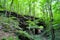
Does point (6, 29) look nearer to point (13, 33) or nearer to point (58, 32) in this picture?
point (13, 33)

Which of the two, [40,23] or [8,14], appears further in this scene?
[40,23]

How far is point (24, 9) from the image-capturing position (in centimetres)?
2881

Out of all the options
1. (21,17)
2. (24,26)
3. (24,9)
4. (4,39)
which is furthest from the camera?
(24,9)

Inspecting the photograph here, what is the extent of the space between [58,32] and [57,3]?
10.7 ft

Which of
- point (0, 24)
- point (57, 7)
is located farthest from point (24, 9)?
point (57, 7)

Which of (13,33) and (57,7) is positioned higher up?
(57,7)

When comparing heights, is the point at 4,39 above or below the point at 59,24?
below

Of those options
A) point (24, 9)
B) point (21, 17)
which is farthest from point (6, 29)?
point (24, 9)

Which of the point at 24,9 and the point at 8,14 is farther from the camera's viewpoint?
the point at 24,9

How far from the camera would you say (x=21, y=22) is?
1838 centimetres

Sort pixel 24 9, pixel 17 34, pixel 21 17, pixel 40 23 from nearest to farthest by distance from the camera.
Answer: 1. pixel 17 34
2. pixel 21 17
3. pixel 40 23
4. pixel 24 9

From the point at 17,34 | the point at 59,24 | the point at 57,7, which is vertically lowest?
the point at 17,34

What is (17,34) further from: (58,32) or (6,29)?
(58,32)

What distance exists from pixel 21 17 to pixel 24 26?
176cm
